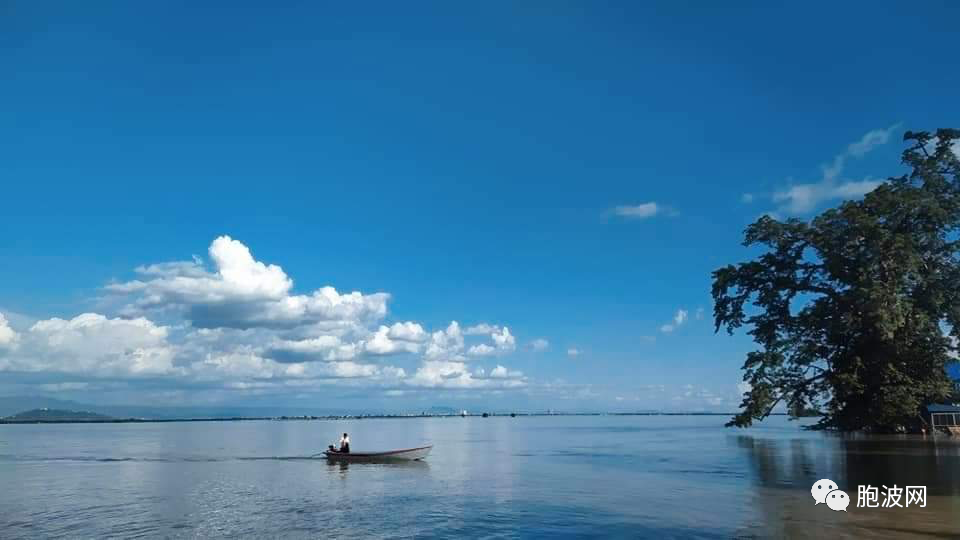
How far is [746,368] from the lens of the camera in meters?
55.4

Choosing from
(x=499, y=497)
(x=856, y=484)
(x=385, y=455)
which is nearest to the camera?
(x=856, y=484)

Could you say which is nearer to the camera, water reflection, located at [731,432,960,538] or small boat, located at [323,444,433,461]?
water reflection, located at [731,432,960,538]

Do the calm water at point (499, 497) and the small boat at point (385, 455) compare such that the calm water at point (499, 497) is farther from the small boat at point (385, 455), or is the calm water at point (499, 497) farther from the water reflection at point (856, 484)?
the small boat at point (385, 455)

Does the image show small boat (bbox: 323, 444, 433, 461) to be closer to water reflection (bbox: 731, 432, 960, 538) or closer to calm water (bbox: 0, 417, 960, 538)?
calm water (bbox: 0, 417, 960, 538)

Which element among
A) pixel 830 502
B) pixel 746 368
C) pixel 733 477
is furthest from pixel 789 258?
pixel 830 502

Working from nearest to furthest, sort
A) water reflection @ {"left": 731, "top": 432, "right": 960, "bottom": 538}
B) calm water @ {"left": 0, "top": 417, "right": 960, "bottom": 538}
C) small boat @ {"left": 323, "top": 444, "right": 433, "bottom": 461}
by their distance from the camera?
1. water reflection @ {"left": 731, "top": 432, "right": 960, "bottom": 538}
2. calm water @ {"left": 0, "top": 417, "right": 960, "bottom": 538}
3. small boat @ {"left": 323, "top": 444, "right": 433, "bottom": 461}

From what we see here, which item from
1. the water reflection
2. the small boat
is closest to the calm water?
the water reflection

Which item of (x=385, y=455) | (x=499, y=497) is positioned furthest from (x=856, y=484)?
(x=385, y=455)

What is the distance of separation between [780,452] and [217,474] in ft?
122

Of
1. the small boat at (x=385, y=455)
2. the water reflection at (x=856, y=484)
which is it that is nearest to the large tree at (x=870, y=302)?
the water reflection at (x=856, y=484)

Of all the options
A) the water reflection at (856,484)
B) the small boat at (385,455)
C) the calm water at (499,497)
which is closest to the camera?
the water reflection at (856,484)

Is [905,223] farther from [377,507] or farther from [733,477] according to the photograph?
[377,507]

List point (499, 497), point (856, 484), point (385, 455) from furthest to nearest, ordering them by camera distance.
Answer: point (385, 455), point (499, 497), point (856, 484)

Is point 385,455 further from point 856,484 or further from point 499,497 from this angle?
point 856,484
